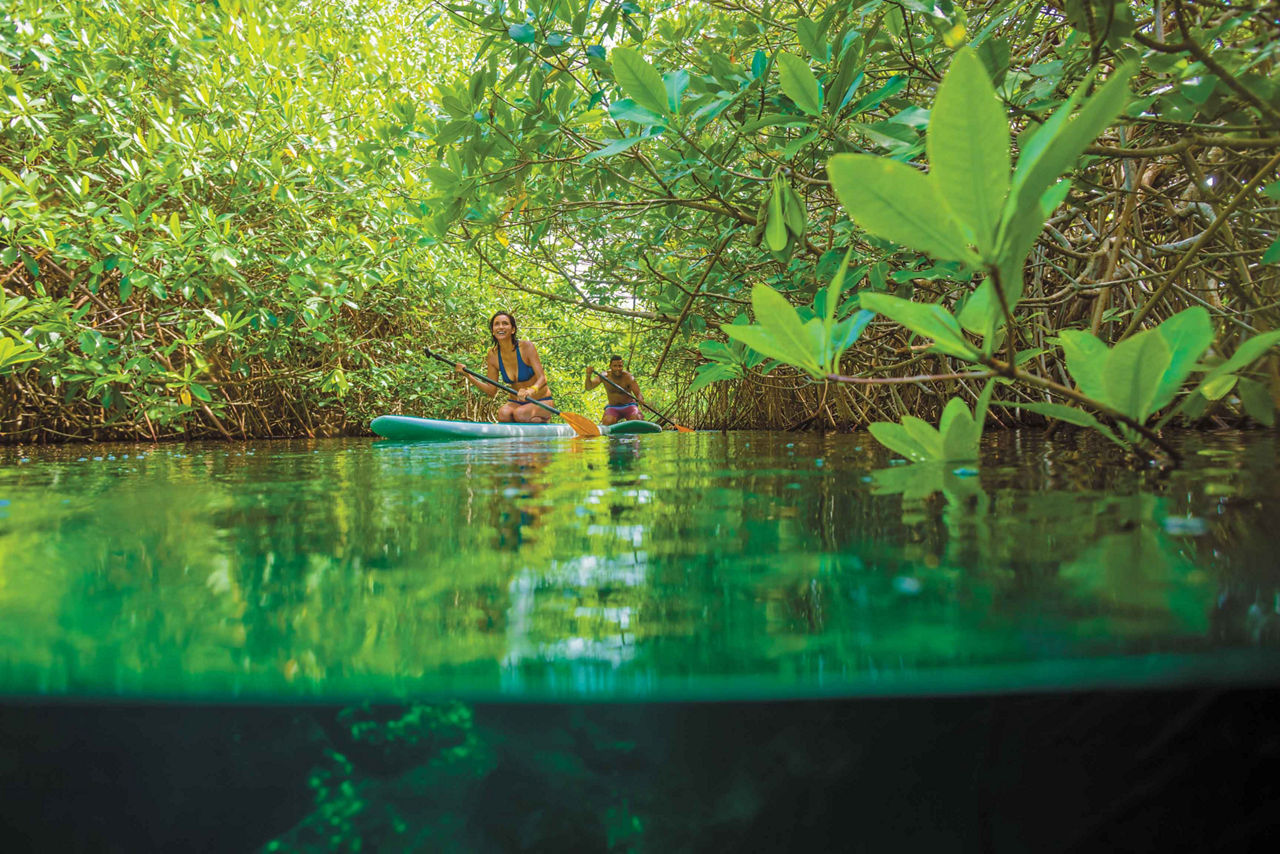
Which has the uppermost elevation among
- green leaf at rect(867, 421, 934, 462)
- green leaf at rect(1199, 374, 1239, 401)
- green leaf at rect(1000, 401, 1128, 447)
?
green leaf at rect(1199, 374, 1239, 401)

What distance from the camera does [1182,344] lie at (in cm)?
70

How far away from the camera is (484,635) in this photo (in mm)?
420

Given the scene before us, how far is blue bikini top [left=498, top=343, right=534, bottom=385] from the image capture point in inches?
292

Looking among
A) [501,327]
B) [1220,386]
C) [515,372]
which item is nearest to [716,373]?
[1220,386]

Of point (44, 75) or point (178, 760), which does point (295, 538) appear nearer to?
point (178, 760)

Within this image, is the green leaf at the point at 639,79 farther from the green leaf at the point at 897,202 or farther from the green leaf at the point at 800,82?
the green leaf at the point at 897,202

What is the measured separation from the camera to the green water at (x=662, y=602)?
40 centimetres

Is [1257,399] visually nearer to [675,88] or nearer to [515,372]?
[675,88]

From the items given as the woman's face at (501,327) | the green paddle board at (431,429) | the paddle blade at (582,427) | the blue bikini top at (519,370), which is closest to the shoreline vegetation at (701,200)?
the woman's face at (501,327)

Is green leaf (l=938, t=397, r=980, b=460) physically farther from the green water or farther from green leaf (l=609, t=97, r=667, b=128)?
green leaf (l=609, t=97, r=667, b=128)

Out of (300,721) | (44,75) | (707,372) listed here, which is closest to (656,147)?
(707,372)

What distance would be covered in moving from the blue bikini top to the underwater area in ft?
21.6

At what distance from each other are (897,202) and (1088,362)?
16.5 inches

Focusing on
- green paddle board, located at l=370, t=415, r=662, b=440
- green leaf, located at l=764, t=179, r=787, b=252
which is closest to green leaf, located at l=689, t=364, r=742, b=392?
green leaf, located at l=764, t=179, r=787, b=252
